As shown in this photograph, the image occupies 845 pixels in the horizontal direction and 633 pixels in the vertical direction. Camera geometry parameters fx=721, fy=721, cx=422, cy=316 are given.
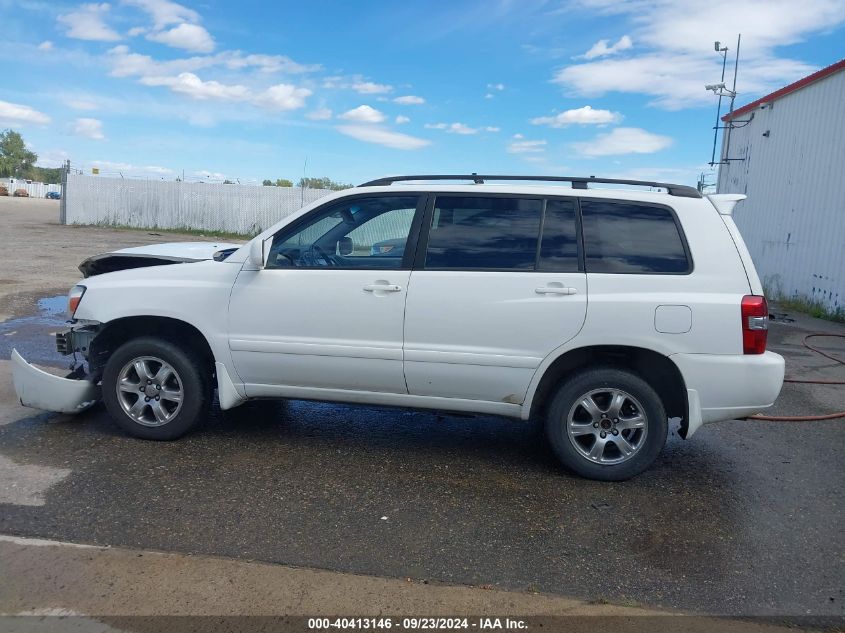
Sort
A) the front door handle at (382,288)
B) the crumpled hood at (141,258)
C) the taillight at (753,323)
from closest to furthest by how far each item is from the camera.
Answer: the taillight at (753,323) < the front door handle at (382,288) < the crumpled hood at (141,258)

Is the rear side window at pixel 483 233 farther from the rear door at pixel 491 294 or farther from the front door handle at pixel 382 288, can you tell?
the front door handle at pixel 382 288

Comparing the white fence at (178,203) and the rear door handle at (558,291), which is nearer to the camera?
the rear door handle at (558,291)

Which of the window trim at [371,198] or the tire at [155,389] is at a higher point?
the window trim at [371,198]

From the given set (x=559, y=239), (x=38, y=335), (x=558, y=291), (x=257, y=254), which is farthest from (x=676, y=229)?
(x=38, y=335)

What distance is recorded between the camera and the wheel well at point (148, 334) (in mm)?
5176

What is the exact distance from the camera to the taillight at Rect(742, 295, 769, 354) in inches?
172

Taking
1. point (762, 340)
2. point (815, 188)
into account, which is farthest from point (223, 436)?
point (815, 188)

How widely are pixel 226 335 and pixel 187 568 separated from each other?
6.10ft

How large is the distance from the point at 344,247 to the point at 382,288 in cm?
52

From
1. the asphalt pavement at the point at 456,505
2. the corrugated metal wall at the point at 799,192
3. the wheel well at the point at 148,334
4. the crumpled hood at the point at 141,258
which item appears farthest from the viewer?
the corrugated metal wall at the point at 799,192

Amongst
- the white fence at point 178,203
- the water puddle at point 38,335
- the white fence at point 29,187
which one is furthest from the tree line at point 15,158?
the water puddle at point 38,335

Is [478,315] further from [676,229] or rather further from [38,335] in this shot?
[38,335]

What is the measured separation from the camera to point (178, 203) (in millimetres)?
31391

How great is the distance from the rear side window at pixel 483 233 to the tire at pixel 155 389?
188cm
